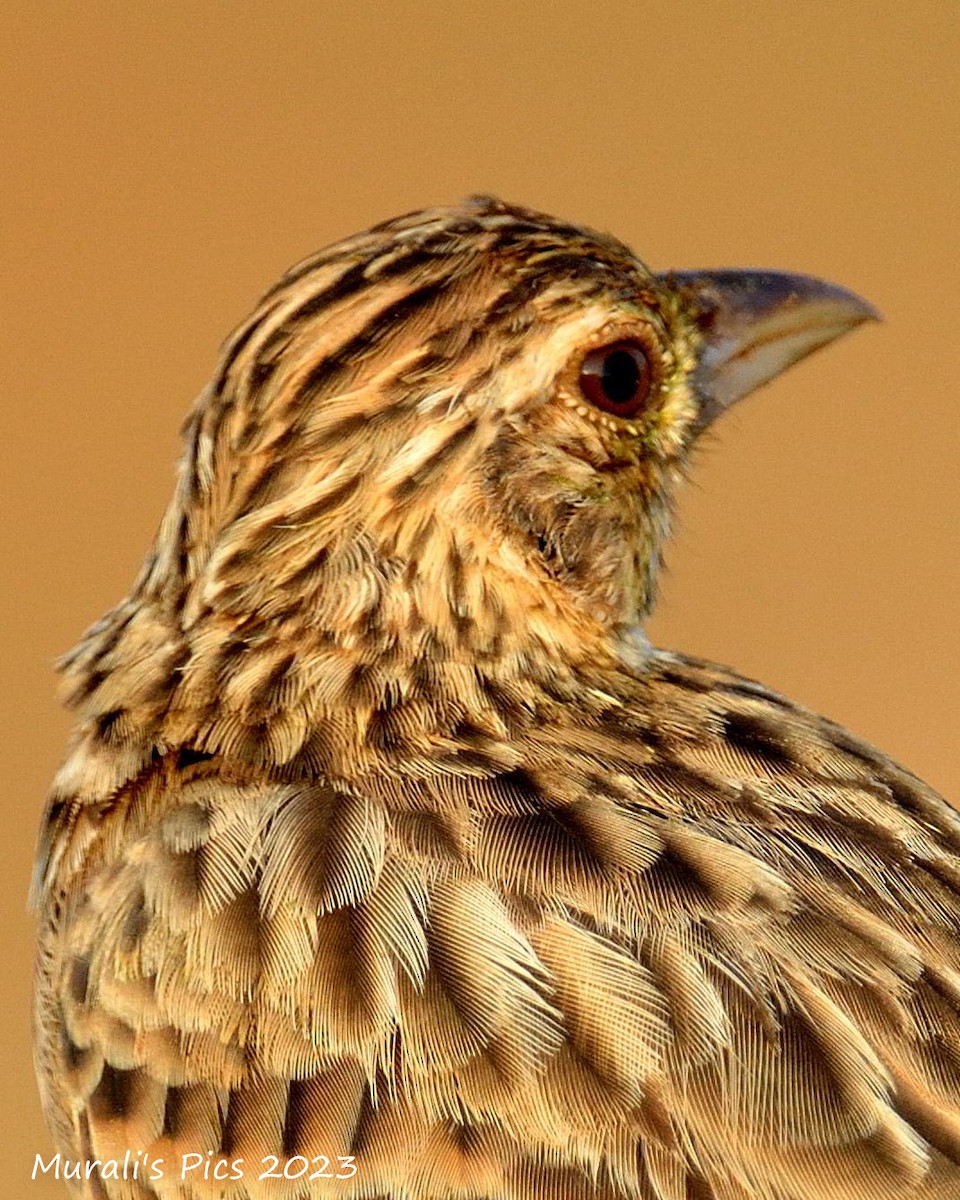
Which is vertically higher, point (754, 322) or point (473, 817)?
point (754, 322)

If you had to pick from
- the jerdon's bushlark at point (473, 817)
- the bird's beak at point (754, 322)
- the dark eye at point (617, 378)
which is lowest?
the jerdon's bushlark at point (473, 817)

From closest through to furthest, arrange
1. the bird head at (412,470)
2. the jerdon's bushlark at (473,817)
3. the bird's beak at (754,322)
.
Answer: the jerdon's bushlark at (473,817), the bird head at (412,470), the bird's beak at (754,322)

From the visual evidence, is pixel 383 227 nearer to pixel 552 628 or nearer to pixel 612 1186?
pixel 552 628

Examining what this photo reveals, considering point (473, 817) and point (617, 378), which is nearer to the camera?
point (473, 817)

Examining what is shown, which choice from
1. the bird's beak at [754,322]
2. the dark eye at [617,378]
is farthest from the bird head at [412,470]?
the bird's beak at [754,322]

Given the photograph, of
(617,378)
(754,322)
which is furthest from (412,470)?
(754,322)

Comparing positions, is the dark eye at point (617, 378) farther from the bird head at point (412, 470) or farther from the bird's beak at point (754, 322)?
the bird's beak at point (754, 322)

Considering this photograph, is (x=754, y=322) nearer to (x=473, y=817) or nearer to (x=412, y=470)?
(x=412, y=470)
